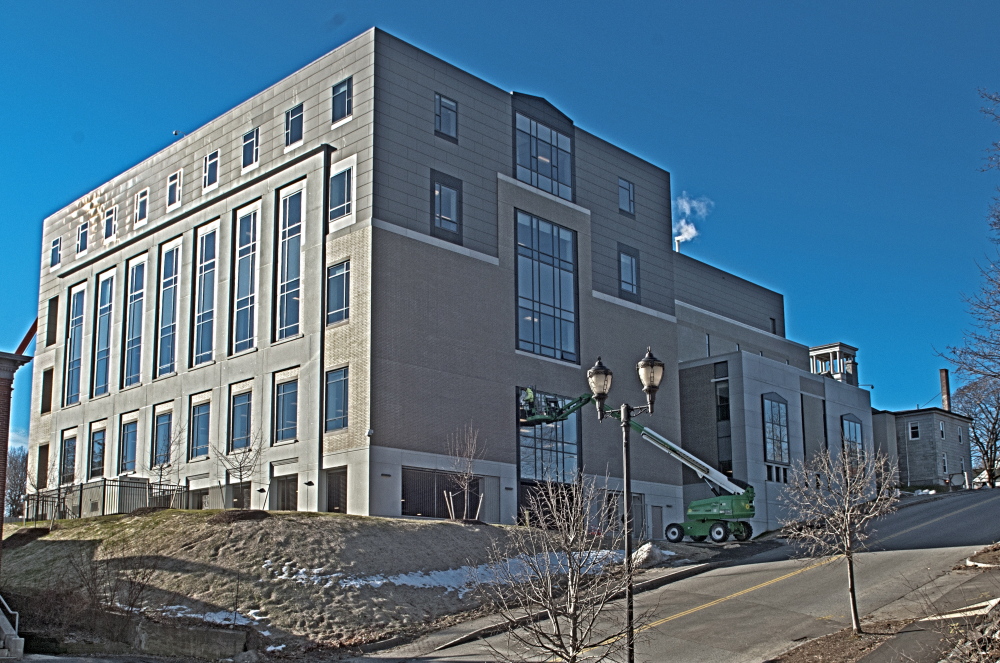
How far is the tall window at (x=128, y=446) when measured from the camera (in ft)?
180

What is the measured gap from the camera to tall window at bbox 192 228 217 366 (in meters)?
52.4

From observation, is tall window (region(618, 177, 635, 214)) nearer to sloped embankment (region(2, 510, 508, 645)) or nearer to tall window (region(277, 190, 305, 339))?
tall window (region(277, 190, 305, 339))

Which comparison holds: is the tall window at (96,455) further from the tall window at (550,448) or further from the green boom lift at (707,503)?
the green boom lift at (707,503)

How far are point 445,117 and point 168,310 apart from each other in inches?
717

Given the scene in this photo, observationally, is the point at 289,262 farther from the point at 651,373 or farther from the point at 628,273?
the point at 651,373

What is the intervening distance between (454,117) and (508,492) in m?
17.2

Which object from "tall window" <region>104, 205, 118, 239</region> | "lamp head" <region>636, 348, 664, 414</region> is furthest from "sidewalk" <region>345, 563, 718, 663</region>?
"tall window" <region>104, 205, 118, 239</region>

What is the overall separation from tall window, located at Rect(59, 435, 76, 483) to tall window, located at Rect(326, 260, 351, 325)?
22.7 metres

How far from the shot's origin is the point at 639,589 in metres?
33.6

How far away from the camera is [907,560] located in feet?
118

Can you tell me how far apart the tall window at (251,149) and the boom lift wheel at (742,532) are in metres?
28.3

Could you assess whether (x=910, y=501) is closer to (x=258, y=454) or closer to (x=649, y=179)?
(x=649, y=179)

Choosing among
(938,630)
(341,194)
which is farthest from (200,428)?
(938,630)

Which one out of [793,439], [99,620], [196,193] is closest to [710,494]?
[793,439]
